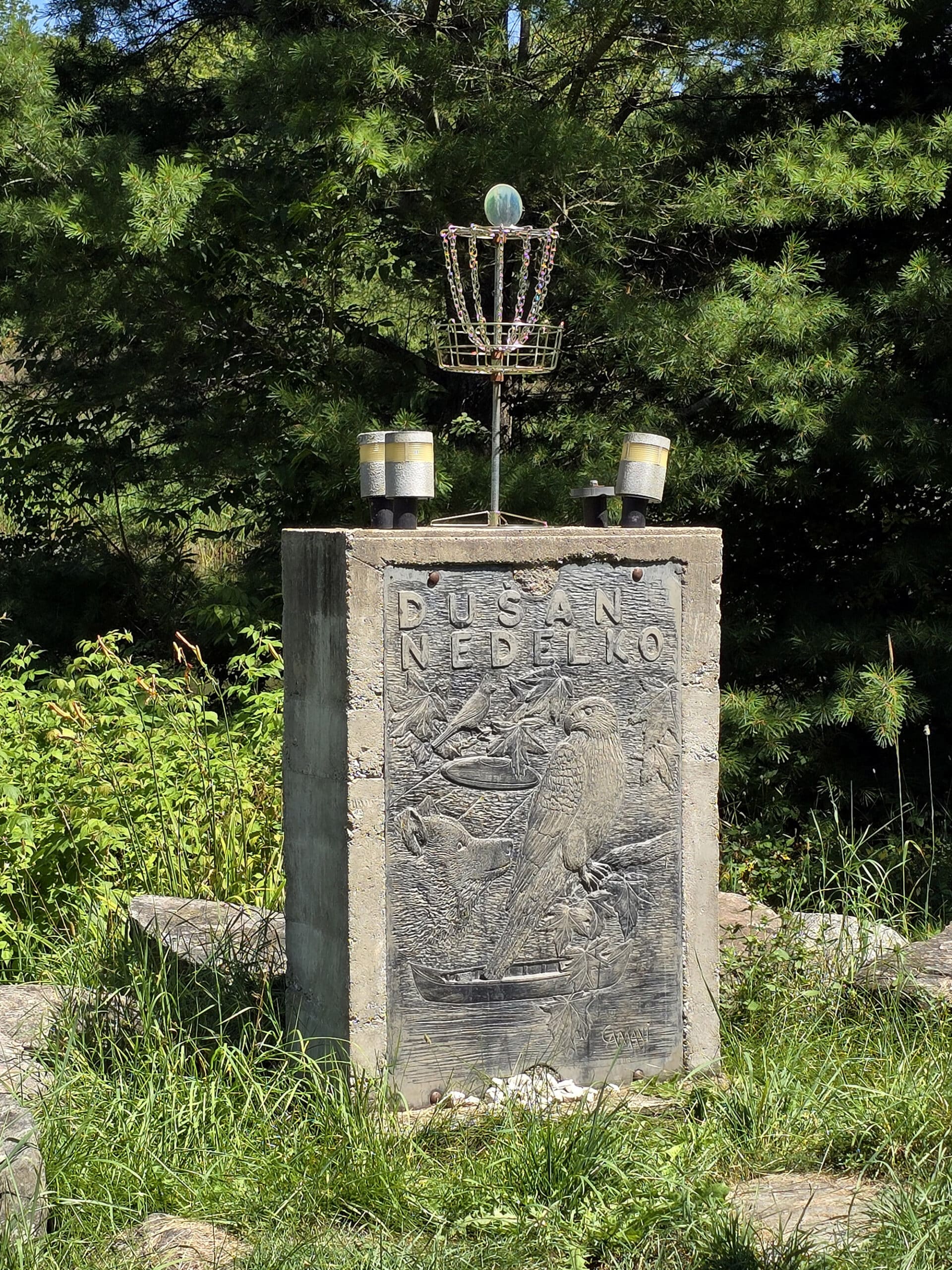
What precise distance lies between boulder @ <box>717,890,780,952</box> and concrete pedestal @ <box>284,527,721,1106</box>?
2.30ft

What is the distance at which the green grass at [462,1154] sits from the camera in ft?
9.31

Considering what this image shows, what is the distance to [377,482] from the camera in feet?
Result: 11.6

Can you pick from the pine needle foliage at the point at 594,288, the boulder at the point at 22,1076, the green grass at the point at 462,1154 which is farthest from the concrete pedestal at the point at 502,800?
the pine needle foliage at the point at 594,288

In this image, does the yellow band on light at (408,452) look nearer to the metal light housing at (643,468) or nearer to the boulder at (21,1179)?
the metal light housing at (643,468)

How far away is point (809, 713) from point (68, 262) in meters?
4.06

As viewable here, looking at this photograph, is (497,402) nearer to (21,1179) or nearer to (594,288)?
(21,1179)

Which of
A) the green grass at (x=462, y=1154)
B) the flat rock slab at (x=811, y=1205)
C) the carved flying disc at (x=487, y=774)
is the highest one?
the carved flying disc at (x=487, y=774)

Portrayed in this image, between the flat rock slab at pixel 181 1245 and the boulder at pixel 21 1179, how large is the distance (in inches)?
7.5

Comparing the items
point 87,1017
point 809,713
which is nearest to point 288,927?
point 87,1017

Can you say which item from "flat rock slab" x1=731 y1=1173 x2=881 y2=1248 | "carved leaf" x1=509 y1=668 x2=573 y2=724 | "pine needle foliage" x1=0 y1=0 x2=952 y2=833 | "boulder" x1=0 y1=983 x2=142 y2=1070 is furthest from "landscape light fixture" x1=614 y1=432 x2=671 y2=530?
"pine needle foliage" x1=0 y1=0 x2=952 y2=833

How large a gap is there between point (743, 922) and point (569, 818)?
1.45 metres

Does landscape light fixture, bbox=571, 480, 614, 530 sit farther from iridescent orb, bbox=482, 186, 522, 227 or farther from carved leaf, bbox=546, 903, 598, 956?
carved leaf, bbox=546, 903, 598, 956

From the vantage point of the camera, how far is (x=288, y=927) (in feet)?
12.1

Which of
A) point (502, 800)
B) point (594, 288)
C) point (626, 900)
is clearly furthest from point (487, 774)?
point (594, 288)
